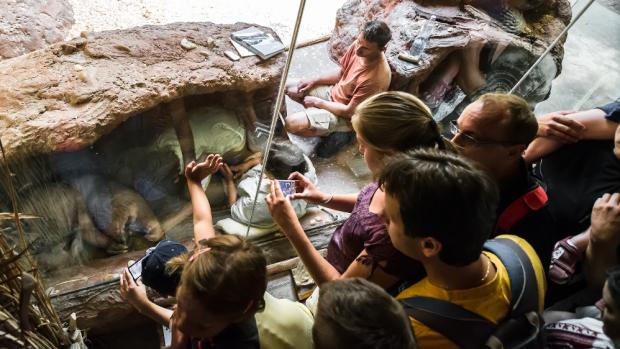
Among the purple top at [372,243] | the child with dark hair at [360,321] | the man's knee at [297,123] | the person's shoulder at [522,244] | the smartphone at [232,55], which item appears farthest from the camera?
the man's knee at [297,123]

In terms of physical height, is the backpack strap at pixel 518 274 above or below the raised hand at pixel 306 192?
above

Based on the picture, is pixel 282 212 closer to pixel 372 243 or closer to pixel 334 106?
pixel 372 243

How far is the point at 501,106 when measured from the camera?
1747mm

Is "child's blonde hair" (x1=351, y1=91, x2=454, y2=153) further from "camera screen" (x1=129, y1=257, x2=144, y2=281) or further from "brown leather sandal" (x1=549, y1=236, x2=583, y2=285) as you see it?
"camera screen" (x1=129, y1=257, x2=144, y2=281)

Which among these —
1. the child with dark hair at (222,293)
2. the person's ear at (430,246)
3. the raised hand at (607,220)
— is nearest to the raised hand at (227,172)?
the child with dark hair at (222,293)

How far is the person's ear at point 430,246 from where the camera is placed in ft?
4.34

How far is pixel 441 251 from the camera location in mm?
1342

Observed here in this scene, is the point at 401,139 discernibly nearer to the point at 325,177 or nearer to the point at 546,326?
the point at 546,326

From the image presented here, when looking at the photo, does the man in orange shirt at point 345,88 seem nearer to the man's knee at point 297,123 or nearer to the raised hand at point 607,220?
the man's knee at point 297,123

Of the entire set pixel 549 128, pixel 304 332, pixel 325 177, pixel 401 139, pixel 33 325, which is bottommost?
pixel 325 177

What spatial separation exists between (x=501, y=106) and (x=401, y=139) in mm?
417

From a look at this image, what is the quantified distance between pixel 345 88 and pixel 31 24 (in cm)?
214

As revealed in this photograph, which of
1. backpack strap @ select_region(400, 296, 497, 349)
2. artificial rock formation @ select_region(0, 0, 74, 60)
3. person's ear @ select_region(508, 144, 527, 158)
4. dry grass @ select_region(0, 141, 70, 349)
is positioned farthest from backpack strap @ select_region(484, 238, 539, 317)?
artificial rock formation @ select_region(0, 0, 74, 60)

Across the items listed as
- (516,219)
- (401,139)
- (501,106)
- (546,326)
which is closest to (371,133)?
(401,139)
